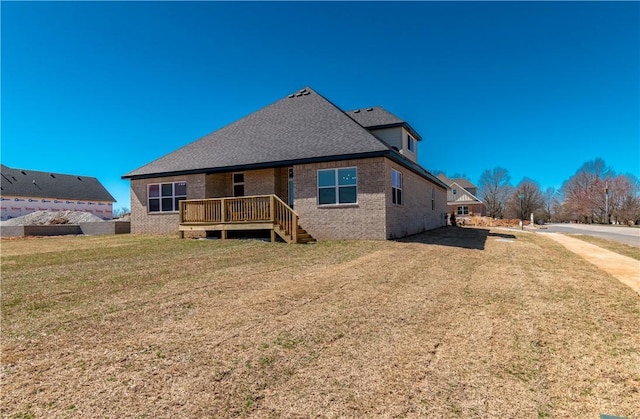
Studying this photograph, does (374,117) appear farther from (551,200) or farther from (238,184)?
(551,200)

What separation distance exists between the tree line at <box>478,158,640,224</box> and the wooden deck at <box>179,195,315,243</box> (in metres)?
52.4

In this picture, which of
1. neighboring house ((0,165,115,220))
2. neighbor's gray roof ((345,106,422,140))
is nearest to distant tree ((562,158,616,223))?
neighbor's gray roof ((345,106,422,140))

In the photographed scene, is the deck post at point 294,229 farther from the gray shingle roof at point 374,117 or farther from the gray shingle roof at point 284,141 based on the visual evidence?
the gray shingle roof at point 374,117

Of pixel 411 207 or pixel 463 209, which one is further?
pixel 463 209

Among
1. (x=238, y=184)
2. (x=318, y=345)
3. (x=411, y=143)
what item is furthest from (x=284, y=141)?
(x=318, y=345)

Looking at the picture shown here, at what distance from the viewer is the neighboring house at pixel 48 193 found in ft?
137

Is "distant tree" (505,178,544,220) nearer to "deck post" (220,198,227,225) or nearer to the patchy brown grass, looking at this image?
the patchy brown grass

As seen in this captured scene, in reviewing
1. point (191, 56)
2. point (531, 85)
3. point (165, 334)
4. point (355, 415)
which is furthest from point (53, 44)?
point (531, 85)

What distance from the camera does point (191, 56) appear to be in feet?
57.2

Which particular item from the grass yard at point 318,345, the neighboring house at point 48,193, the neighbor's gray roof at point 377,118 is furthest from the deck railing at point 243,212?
the neighboring house at point 48,193

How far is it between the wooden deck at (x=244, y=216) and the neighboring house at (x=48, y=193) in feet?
139

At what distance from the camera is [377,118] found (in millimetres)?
18781

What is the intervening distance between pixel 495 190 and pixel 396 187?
59187 mm

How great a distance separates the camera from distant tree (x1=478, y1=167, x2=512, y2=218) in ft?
208
